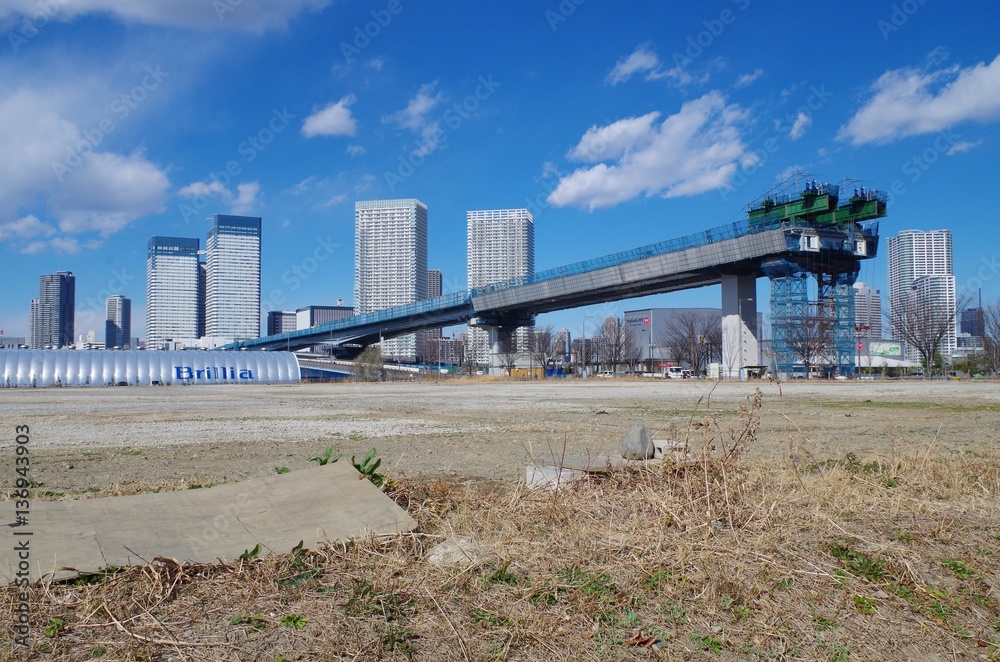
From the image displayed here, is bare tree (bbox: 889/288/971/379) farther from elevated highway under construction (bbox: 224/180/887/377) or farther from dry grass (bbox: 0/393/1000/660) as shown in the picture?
dry grass (bbox: 0/393/1000/660)

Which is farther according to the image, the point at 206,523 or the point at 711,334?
the point at 711,334

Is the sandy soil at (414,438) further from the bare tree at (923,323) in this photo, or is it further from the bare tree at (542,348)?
the bare tree at (542,348)

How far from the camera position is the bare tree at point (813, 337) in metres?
69.7

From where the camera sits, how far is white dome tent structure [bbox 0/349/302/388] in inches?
2365

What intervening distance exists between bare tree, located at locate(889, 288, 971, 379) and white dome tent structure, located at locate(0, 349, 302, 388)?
63193 millimetres

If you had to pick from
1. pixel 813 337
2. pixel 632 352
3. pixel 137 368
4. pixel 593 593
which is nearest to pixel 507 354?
pixel 632 352

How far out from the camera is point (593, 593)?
3977mm

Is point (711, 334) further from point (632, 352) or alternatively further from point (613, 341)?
point (632, 352)

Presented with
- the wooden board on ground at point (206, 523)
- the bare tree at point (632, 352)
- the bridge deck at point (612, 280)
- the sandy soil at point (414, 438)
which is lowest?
the sandy soil at point (414, 438)

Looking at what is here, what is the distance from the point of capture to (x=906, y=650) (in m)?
3.53

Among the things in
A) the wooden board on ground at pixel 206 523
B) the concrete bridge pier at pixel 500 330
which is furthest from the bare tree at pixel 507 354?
the wooden board on ground at pixel 206 523

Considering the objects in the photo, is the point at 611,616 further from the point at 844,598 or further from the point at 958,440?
the point at 958,440

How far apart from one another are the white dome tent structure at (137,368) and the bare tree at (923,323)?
207 feet

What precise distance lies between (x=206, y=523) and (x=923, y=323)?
80.2 m
